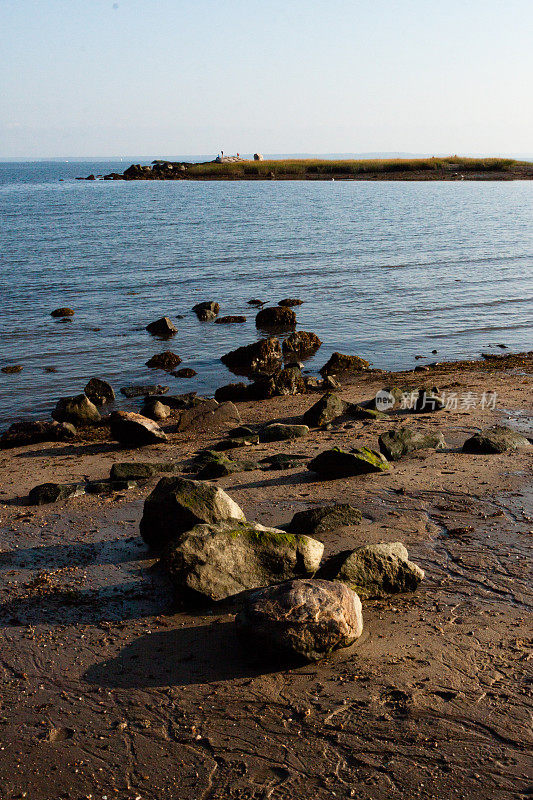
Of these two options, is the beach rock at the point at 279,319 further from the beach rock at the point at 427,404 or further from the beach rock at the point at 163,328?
the beach rock at the point at 427,404

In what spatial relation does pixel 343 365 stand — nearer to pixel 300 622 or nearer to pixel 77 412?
pixel 77 412

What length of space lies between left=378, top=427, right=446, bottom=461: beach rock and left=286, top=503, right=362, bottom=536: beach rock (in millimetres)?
2438

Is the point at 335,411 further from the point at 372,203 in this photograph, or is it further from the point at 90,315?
the point at 372,203

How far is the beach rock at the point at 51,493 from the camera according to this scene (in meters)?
10.4

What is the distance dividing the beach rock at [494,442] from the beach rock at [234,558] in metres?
4.72

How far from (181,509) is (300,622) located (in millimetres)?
2663

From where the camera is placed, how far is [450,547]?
8.57 meters

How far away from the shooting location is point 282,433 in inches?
519

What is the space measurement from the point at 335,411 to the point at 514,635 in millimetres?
7698

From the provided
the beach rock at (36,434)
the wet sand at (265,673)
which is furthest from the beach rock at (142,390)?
the wet sand at (265,673)

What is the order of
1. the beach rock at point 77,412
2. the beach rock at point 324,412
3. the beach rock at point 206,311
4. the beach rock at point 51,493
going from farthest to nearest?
the beach rock at point 206,311 < the beach rock at point 77,412 < the beach rock at point 324,412 < the beach rock at point 51,493

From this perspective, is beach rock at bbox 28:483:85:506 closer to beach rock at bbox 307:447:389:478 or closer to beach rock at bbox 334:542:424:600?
beach rock at bbox 307:447:389:478

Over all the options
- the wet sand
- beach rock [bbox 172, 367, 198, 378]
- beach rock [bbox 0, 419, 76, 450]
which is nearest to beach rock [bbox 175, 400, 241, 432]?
beach rock [bbox 0, 419, 76, 450]

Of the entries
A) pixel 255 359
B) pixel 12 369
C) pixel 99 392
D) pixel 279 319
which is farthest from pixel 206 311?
pixel 99 392
